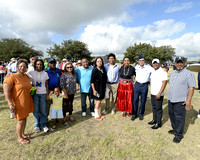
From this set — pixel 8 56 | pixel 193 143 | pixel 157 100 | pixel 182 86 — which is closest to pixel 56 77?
pixel 157 100

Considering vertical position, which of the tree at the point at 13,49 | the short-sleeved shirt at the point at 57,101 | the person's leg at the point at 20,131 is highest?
the tree at the point at 13,49

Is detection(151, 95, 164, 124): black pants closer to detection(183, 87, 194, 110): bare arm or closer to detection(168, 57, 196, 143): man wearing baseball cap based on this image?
detection(168, 57, 196, 143): man wearing baseball cap

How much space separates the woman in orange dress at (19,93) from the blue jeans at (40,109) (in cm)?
28

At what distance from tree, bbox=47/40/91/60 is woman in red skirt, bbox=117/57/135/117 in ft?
132

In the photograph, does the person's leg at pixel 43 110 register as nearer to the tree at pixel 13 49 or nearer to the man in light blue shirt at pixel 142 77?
the man in light blue shirt at pixel 142 77

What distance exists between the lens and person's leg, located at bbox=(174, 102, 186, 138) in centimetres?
284

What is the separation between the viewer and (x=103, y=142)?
291cm

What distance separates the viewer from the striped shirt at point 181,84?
104 inches

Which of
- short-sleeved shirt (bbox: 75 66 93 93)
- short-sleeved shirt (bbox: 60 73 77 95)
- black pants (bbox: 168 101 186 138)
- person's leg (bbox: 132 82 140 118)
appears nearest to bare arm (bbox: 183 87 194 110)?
black pants (bbox: 168 101 186 138)

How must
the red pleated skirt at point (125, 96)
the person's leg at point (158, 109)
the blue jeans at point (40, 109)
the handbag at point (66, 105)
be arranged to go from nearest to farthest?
1. the blue jeans at point (40, 109)
2. the person's leg at point (158, 109)
3. the handbag at point (66, 105)
4. the red pleated skirt at point (125, 96)

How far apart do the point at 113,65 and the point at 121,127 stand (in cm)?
206

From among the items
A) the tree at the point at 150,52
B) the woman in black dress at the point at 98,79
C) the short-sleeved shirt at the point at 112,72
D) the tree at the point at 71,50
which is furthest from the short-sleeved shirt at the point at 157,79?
the tree at the point at 71,50

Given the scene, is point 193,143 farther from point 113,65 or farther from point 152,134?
point 113,65

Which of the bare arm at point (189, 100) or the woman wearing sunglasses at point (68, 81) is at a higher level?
the woman wearing sunglasses at point (68, 81)
